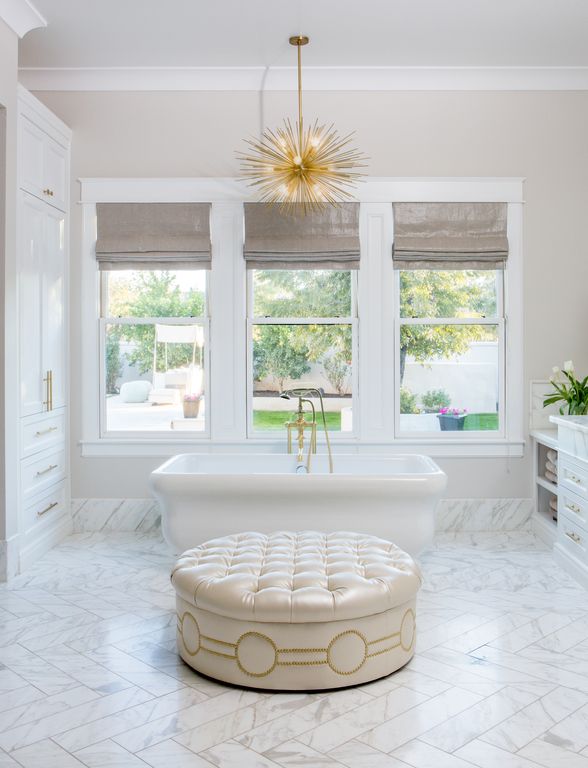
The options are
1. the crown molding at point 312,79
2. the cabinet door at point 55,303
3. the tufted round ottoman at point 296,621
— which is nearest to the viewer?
the tufted round ottoman at point 296,621

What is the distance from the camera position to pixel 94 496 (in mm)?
5000

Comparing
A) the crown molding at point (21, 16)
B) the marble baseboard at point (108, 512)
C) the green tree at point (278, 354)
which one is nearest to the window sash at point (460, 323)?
the green tree at point (278, 354)

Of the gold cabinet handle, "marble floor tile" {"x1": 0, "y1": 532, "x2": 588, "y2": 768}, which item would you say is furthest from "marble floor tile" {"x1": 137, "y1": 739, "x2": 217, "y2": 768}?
the gold cabinet handle

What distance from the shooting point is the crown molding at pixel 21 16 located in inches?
149

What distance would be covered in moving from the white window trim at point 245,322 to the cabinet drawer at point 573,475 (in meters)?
0.74

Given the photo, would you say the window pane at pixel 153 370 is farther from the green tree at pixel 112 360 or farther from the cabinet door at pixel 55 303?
Answer: the cabinet door at pixel 55 303

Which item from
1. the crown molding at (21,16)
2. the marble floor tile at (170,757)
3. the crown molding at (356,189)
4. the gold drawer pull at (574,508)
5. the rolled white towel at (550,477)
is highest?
the crown molding at (21,16)

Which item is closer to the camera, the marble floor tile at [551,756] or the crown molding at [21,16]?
the marble floor tile at [551,756]

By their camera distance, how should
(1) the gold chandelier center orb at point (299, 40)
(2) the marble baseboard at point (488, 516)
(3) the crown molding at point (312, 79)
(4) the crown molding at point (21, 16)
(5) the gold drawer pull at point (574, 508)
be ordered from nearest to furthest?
(4) the crown molding at point (21, 16) < (5) the gold drawer pull at point (574, 508) < (1) the gold chandelier center orb at point (299, 40) < (3) the crown molding at point (312, 79) < (2) the marble baseboard at point (488, 516)

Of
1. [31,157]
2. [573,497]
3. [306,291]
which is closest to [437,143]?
[306,291]

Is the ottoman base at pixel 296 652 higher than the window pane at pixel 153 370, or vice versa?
the window pane at pixel 153 370

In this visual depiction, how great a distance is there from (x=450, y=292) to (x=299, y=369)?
3.73ft

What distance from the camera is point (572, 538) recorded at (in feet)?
13.2

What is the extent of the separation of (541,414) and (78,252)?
326cm
